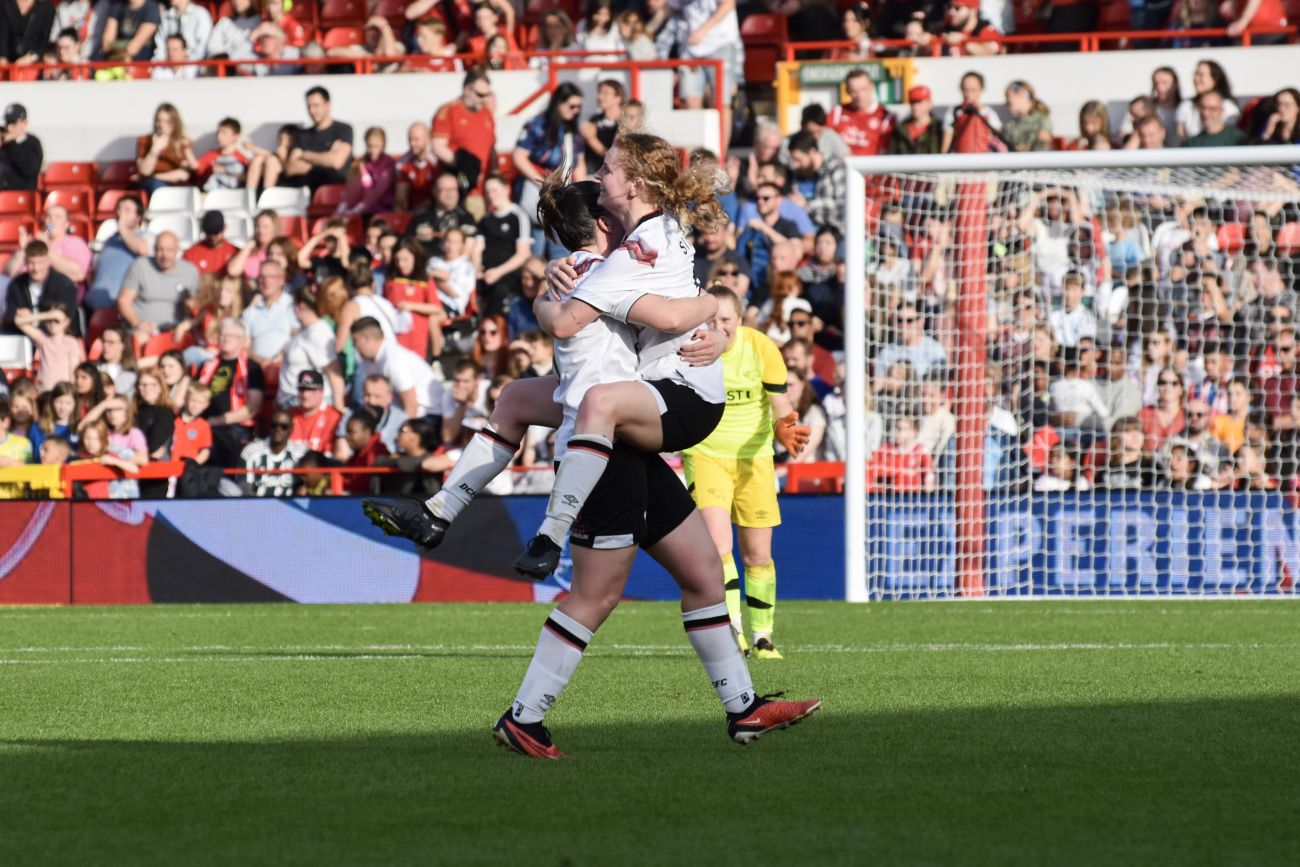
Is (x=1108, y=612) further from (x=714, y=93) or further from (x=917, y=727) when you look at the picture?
(x=714, y=93)

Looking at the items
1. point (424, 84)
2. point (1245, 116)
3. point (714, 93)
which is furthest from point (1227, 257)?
point (424, 84)

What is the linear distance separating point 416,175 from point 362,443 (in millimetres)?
4053

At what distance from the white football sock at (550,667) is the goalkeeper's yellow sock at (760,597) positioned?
3967 mm

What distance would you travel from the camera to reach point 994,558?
1439 cm

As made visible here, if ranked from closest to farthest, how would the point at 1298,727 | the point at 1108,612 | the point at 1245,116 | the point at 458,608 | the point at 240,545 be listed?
the point at 1298,727 → the point at 1108,612 → the point at 458,608 → the point at 240,545 → the point at 1245,116

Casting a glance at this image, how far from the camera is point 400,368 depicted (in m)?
16.5

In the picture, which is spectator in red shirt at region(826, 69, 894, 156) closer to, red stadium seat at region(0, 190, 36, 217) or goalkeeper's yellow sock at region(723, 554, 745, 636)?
red stadium seat at region(0, 190, 36, 217)

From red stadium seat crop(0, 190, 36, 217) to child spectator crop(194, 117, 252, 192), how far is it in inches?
79.0

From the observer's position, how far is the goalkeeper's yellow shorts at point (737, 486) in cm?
1004

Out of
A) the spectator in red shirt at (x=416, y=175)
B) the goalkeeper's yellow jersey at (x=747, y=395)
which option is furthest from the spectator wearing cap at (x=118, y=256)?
the goalkeeper's yellow jersey at (x=747, y=395)

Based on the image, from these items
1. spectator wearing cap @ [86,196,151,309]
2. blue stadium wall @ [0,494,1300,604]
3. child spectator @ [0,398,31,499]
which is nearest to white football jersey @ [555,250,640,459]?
blue stadium wall @ [0,494,1300,604]

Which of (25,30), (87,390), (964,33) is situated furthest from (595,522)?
(25,30)

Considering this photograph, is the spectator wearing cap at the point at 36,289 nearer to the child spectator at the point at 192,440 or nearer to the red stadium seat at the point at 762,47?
the child spectator at the point at 192,440

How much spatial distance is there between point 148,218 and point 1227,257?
10838 mm
